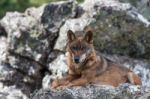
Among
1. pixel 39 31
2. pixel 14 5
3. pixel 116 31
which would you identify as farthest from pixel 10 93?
pixel 14 5

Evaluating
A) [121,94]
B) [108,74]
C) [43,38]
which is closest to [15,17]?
[43,38]

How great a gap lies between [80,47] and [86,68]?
0.52 metres

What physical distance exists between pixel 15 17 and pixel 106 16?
3.35 meters

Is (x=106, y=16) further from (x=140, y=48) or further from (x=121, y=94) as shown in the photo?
(x=121, y=94)

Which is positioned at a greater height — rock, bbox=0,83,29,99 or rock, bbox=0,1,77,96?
rock, bbox=0,1,77,96

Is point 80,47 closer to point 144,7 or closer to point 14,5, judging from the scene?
point 144,7

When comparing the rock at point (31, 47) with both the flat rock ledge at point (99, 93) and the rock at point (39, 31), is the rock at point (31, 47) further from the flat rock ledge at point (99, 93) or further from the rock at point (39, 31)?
the flat rock ledge at point (99, 93)

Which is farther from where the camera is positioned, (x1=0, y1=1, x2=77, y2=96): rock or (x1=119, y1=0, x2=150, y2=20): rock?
(x1=119, y1=0, x2=150, y2=20): rock

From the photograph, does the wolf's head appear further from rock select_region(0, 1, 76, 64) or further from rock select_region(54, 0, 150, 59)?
rock select_region(0, 1, 76, 64)

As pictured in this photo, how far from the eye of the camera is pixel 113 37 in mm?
20688

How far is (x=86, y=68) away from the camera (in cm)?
1656

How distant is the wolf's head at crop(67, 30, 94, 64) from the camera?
1633 centimetres

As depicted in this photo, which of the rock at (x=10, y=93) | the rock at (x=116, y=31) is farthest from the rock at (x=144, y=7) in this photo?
the rock at (x=10, y=93)

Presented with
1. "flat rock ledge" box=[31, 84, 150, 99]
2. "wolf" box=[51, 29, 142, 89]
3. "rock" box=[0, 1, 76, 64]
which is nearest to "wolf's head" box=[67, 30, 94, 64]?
"wolf" box=[51, 29, 142, 89]
